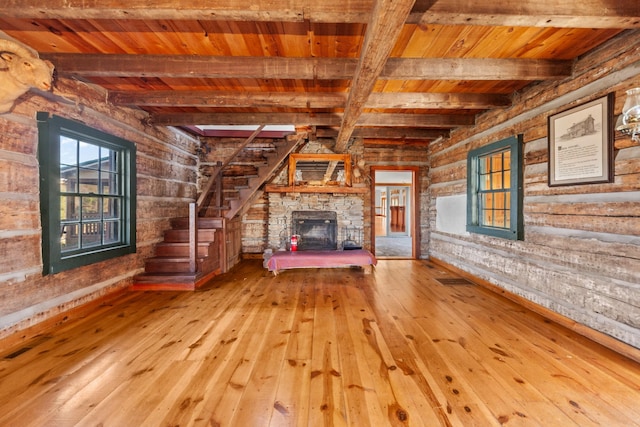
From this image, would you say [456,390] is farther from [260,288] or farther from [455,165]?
[455,165]

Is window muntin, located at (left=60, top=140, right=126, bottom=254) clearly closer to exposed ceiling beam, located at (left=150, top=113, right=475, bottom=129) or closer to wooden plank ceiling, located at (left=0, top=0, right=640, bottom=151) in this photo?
wooden plank ceiling, located at (left=0, top=0, right=640, bottom=151)

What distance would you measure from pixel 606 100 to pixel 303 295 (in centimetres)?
377

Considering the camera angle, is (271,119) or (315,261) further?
(315,261)

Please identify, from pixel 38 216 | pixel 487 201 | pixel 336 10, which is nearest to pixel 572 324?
pixel 487 201

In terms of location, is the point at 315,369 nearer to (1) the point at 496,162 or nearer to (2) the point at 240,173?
(1) the point at 496,162

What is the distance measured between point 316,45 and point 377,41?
798 mm

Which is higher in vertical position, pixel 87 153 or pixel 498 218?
pixel 87 153

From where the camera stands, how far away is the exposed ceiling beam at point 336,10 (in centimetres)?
173

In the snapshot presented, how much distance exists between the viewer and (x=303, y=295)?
3615mm

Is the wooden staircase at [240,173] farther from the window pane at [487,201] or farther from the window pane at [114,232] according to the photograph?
the window pane at [487,201]

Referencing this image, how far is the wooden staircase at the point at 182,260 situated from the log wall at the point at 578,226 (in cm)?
446

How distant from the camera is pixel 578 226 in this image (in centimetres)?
263

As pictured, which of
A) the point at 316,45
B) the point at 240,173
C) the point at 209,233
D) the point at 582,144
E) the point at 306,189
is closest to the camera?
the point at 316,45

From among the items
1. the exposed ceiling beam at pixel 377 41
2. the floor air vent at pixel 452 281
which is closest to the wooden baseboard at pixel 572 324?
the floor air vent at pixel 452 281
